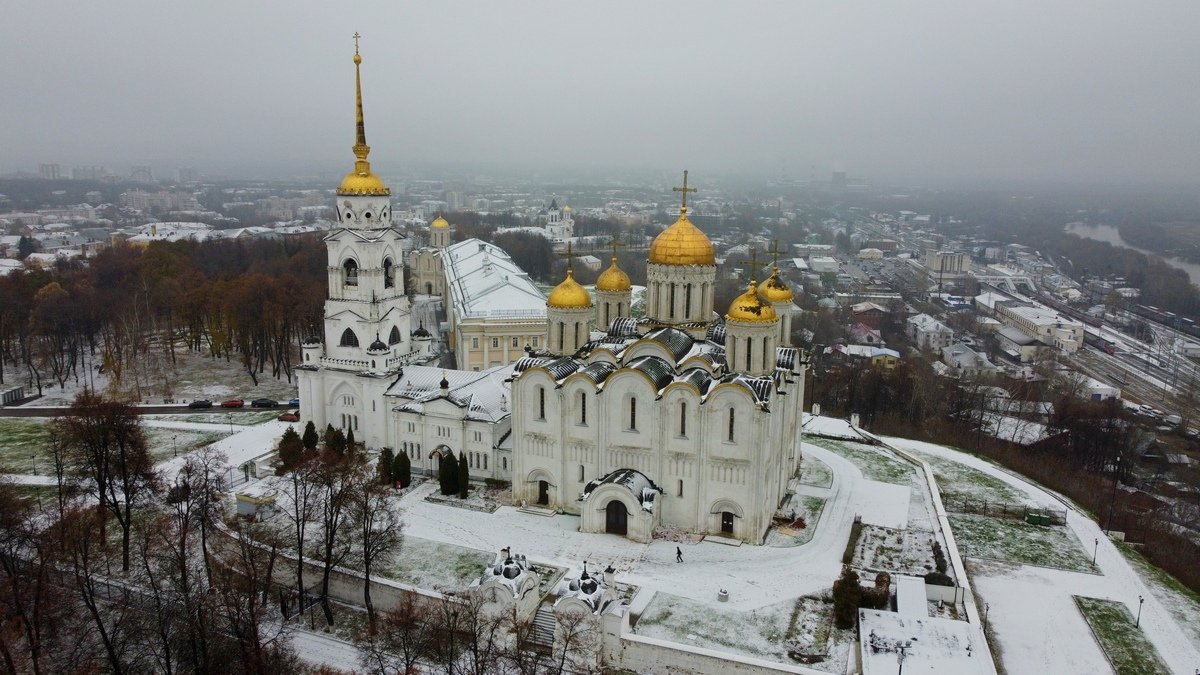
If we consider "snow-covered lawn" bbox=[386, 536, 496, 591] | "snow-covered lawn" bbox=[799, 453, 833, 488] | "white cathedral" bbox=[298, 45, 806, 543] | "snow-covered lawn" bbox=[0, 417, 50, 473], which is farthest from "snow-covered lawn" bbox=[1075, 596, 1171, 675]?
"snow-covered lawn" bbox=[0, 417, 50, 473]

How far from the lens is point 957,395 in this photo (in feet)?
145

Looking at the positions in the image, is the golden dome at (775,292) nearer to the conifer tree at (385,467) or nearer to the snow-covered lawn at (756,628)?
the snow-covered lawn at (756,628)

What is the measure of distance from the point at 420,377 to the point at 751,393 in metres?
14.3

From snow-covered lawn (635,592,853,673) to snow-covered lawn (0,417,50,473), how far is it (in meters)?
23.7

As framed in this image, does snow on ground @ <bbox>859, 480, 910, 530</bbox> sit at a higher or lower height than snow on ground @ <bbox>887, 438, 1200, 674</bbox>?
higher

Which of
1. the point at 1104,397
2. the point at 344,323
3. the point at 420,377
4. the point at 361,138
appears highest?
the point at 361,138

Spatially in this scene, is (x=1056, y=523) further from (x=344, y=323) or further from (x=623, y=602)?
(x=344, y=323)

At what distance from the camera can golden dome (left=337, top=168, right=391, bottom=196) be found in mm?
30953

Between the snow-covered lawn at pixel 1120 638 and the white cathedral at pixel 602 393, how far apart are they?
29.6ft

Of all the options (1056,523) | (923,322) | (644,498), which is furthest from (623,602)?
(923,322)

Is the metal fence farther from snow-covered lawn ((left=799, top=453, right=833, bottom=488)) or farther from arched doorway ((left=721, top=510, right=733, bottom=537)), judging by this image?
arched doorway ((left=721, top=510, right=733, bottom=537))

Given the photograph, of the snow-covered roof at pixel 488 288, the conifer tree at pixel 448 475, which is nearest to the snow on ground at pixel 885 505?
the conifer tree at pixel 448 475

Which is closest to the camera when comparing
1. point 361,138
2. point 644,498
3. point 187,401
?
point 644,498

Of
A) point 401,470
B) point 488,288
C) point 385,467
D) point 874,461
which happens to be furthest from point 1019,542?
point 488,288
